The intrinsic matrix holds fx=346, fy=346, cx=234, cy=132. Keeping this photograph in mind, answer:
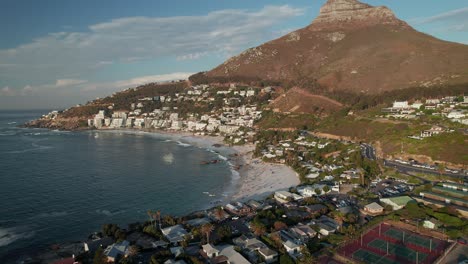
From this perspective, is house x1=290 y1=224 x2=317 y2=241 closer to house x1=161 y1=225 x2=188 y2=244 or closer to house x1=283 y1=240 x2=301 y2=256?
house x1=283 y1=240 x2=301 y2=256

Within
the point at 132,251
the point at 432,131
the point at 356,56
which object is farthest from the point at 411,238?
the point at 356,56

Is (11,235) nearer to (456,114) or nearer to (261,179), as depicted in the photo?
(261,179)

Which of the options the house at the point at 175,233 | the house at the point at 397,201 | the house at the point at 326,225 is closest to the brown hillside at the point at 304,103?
the house at the point at 397,201

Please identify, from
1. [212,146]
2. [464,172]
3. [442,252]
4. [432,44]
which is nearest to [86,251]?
[442,252]

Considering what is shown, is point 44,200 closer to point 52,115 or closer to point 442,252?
point 442,252

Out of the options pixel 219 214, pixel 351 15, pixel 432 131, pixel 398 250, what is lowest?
pixel 398 250

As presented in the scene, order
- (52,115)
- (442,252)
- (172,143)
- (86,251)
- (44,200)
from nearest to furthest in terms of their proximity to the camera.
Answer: (442,252), (86,251), (44,200), (172,143), (52,115)

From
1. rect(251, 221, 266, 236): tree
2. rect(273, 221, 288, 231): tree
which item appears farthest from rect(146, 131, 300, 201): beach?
rect(251, 221, 266, 236): tree
